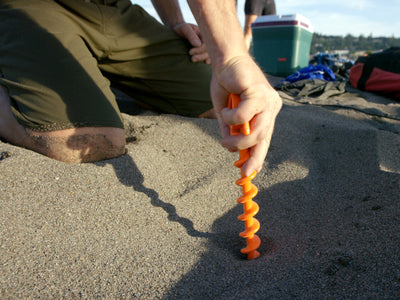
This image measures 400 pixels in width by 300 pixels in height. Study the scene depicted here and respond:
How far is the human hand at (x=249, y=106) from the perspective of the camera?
0.89m

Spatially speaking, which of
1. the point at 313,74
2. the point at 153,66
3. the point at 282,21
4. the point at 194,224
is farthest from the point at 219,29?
the point at 282,21

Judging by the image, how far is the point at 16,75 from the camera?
1.50 metres

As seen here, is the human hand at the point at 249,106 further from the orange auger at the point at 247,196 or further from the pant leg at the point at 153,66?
the pant leg at the point at 153,66

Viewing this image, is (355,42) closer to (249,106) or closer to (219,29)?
(219,29)

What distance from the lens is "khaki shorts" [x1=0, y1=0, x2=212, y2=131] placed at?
1.47 m

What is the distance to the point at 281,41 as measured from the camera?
188 inches

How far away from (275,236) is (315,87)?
2484 mm

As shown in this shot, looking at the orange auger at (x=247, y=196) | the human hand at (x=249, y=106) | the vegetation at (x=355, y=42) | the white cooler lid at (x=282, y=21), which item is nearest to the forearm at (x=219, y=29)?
the human hand at (x=249, y=106)

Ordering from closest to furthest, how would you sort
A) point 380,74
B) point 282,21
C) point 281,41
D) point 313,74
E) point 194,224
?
point 194,224, point 380,74, point 313,74, point 282,21, point 281,41

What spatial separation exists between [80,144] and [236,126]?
0.85m

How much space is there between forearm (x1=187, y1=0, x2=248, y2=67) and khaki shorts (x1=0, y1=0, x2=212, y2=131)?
29.0 inches

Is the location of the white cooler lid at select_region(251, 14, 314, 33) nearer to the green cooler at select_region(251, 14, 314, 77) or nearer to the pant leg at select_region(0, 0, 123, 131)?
the green cooler at select_region(251, 14, 314, 77)

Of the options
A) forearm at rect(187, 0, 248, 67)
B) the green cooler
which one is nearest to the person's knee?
forearm at rect(187, 0, 248, 67)

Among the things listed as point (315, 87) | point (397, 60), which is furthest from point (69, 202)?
point (397, 60)
